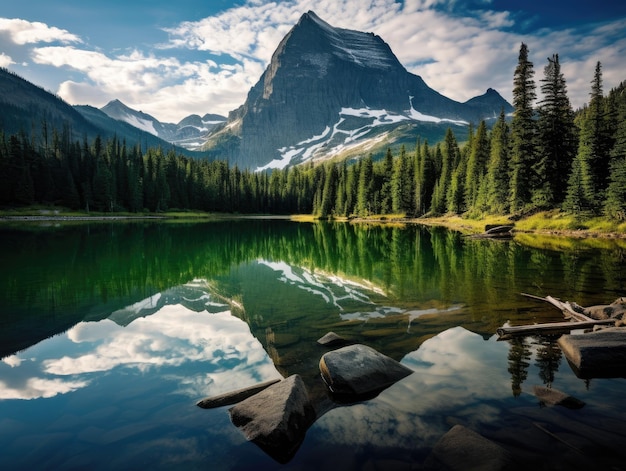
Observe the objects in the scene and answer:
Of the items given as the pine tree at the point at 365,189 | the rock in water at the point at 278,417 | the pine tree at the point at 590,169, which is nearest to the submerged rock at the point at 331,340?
the rock in water at the point at 278,417

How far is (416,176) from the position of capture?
103 metres

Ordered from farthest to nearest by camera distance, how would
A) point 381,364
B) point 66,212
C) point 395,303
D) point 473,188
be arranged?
1. point 66,212
2. point 473,188
3. point 395,303
4. point 381,364

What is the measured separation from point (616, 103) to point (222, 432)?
249 feet

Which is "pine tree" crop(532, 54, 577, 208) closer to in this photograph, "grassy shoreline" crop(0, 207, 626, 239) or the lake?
"grassy shoreline" crop(0, 207, 626, 239)

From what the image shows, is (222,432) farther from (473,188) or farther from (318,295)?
(473,188)

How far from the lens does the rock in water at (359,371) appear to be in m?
8.62

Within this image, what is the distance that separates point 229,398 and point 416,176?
4027 inches

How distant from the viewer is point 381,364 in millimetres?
9383

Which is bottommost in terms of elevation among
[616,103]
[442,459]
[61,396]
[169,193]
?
[61,396]

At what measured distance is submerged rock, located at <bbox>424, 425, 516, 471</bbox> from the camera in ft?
19.0

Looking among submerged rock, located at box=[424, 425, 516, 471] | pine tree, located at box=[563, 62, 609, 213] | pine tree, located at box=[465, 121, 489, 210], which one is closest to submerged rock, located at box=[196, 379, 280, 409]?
submerged rock, located at box=[424, 425, 516, 471]

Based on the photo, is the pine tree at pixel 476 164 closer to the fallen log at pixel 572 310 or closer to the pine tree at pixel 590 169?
the pine tree at pixel 590 169

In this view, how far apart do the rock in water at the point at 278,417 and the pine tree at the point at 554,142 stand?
189ft

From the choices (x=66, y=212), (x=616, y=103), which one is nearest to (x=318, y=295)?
(x=616, y=103)
